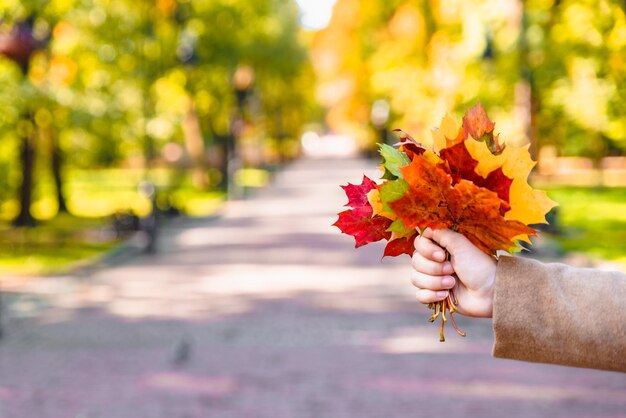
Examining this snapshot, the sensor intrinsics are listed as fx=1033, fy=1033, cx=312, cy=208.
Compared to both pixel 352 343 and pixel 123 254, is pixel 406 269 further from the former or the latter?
pixel 352 343

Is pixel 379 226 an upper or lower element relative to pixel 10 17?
lower

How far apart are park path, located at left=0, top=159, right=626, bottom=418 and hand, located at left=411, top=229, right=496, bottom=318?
559cm

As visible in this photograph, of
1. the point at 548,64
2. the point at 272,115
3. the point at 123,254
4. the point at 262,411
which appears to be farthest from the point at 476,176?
the point at 272,115

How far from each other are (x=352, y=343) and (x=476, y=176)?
8.65 meters

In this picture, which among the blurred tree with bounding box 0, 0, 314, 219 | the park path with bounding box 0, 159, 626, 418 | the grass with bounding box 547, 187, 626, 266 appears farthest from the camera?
the blurred tree with bounding box 0, 0, 314, 219

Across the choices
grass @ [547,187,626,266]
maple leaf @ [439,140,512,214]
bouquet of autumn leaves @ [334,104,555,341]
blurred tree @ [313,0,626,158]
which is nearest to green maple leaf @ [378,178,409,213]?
bouquet of autumn leaves @ [334,104,555,341]

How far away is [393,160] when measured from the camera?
2.38 m

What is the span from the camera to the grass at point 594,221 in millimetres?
19000

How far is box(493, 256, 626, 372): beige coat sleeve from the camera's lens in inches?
88.9

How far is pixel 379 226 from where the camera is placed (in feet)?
8.18

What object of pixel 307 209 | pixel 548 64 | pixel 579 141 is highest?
pixel 548 64

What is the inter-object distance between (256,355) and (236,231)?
1594 centimetres

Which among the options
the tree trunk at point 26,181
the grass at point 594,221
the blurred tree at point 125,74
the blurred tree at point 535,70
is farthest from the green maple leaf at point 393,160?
the tree trunk at point 26,181

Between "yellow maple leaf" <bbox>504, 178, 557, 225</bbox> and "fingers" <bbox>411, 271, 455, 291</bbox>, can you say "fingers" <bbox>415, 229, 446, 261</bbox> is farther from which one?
"yellow maple leaf" <bbox>504, 178, 557, 225</bbox>
